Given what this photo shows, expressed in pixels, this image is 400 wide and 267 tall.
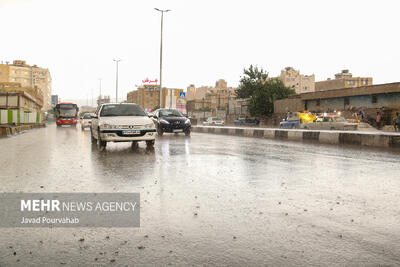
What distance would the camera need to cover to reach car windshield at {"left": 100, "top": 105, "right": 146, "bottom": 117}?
14.1 m

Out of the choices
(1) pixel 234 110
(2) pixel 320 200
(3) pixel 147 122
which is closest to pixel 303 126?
(3) pixel 147 122

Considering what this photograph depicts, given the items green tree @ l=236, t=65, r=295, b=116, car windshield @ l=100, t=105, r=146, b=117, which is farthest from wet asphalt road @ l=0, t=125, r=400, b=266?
green tree @ l=236, t=65, r=295, b=116

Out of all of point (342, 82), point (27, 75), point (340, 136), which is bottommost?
point (340, 136)

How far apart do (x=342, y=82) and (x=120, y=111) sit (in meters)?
87.7

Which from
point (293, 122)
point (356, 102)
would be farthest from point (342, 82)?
point (293, 122)

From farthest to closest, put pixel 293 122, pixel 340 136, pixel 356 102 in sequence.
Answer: pixel 356 102 → pixel 293 122 → pixel 340 136

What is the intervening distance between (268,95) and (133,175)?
62297mm

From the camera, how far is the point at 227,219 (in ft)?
14.0

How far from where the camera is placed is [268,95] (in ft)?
222

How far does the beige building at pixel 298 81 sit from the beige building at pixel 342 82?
7.74 meters

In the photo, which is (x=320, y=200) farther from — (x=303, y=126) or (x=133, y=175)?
(x=303, y=126)
